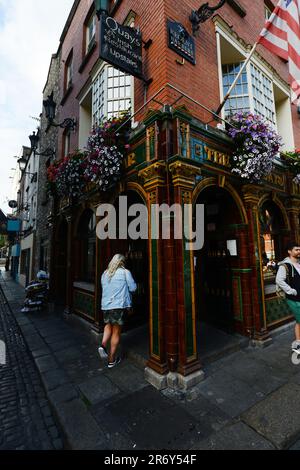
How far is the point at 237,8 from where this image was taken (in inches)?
256

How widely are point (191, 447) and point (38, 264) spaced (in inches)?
459

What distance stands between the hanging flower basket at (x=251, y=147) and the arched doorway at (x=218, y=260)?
2.11 ft

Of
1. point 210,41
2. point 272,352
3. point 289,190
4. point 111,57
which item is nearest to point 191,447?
point 272,352

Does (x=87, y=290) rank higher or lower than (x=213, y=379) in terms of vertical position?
higher

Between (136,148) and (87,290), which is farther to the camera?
(87,290)

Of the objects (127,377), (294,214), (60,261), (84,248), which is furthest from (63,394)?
(294,214)

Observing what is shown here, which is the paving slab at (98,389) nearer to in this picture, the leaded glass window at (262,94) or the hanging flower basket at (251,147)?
the hanging flower basket at (251,147)

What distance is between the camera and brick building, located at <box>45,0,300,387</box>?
3.96m

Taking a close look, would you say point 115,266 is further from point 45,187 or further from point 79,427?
point 45,187

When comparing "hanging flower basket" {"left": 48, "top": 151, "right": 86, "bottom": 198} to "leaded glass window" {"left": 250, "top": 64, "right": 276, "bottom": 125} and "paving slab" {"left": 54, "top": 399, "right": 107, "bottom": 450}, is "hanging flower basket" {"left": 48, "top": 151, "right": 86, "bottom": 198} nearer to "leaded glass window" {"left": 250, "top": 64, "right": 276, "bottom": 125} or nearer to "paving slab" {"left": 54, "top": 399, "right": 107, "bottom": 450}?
"paving slab" {"left": 54, "top": 399, "right": 107, "bottom": 450}

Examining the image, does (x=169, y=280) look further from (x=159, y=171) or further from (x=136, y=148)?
(x=136, y=148)

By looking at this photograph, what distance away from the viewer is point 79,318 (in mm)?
6930

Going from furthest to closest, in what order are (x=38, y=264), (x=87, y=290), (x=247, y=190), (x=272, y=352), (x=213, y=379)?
(x=38, y=264)
(x=87, y=290)
(x=247, y=190)
(x=272, y=352)
(x=213, y=379)

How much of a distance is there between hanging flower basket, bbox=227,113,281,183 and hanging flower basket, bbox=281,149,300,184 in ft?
7.87
